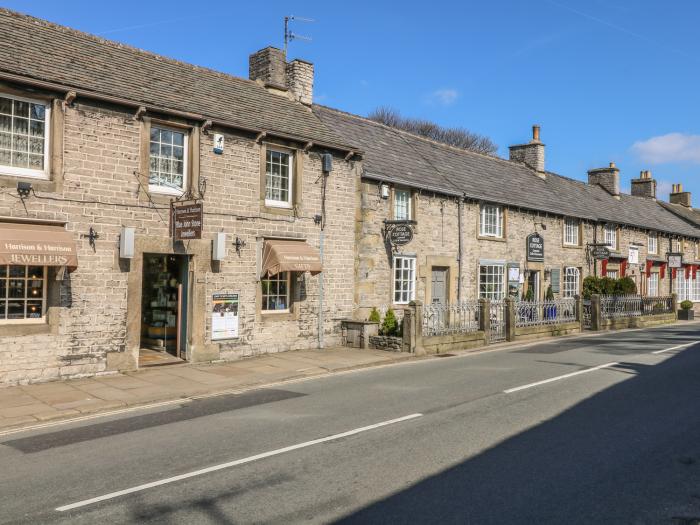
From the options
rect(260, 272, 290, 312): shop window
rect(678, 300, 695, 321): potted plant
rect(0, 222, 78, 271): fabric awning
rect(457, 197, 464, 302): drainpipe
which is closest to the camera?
rect(0, 222, 78, 271): fabric awning

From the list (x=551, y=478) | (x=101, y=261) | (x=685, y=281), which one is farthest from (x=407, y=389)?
(x=685, y=281)

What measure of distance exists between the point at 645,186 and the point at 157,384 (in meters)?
42.0

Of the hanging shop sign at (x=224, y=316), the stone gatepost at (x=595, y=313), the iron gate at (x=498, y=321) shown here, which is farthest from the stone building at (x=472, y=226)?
the hanging shop sign at (x=224, y=316)

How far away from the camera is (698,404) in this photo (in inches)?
365

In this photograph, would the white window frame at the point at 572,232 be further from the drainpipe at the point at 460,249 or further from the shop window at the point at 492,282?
the drainpipe at the point at 460,249

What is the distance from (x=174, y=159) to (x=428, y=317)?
817 centimetres

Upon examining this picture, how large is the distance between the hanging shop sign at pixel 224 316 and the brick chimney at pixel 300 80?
733 cm

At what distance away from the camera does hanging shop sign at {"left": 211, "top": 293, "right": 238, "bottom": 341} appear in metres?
14.0

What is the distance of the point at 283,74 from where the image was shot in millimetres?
18562

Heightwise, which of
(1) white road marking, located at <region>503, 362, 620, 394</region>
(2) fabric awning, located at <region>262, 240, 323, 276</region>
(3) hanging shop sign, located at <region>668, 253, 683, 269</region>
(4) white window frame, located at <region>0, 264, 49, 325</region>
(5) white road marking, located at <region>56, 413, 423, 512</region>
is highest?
(3) hanging shop sign, located at <region>668, 253, 683, 269</region>

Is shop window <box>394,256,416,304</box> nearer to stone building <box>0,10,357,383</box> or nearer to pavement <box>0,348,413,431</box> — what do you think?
stone building <box>0,10,357,383</box>

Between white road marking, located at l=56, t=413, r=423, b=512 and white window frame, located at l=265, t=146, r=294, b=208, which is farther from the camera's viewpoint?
white window frame, located at l=265, t=146, r=294, b=208

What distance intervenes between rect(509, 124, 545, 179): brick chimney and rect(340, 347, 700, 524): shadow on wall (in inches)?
919

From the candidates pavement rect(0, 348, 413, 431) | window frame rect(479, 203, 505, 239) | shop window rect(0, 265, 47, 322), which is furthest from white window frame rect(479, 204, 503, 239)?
shop window rect(0, 265, 47, 322)
